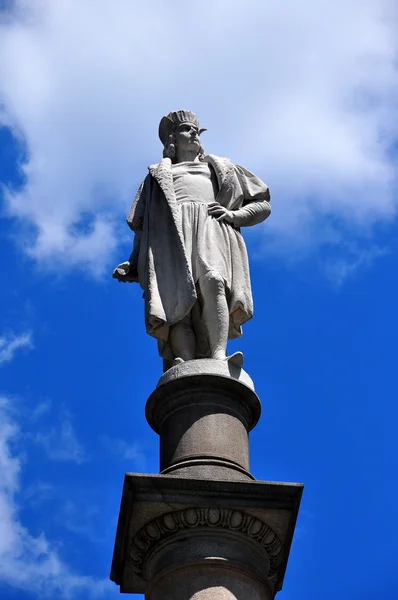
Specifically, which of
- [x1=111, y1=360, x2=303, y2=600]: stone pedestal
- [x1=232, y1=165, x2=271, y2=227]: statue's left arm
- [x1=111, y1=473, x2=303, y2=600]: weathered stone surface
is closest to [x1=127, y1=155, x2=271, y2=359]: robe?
[x1=232, y1=165, x2=271, y2=227]: statue's left arm

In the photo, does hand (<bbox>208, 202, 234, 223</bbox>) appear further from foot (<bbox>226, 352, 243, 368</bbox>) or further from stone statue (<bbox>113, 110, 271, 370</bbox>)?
foot (<bbox>226, 352, 243, 368</bbox>)

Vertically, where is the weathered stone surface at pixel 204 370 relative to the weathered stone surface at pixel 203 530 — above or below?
above

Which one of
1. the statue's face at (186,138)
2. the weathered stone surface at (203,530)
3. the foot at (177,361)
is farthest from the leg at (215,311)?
the statue's face at (186,138)

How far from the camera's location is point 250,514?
9.59 m

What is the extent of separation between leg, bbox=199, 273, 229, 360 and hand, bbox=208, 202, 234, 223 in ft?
3.80

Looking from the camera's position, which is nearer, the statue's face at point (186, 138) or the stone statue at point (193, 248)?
the stone statue at point (193, 248)

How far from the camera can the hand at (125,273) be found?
1287 centimetres

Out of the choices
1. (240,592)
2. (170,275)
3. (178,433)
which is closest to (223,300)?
(170,275)

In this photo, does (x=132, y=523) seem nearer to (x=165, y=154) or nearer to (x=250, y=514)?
(x=250, y=514)

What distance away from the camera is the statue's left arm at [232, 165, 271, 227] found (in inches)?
510

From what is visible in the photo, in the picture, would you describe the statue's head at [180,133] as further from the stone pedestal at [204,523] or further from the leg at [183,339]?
the stone pedestal at [204,523]

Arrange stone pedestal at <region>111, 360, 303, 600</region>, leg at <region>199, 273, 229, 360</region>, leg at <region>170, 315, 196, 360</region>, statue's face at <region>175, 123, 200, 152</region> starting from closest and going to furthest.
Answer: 1. stone pedestal at <region>111, 360, 303, 600</region>
2. leg at <region>199, 273, 229, 360</region>
3. leg at <region>170, 315, 196, 360</region>
4. statue's face at <region>175, 123, 200, 152</region>

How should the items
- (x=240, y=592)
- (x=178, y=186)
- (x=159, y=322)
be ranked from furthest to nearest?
1. (x=178, y=186)
2. (x=159, y=322)
3. (x=240, y=592)

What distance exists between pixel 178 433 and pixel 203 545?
143 cm
